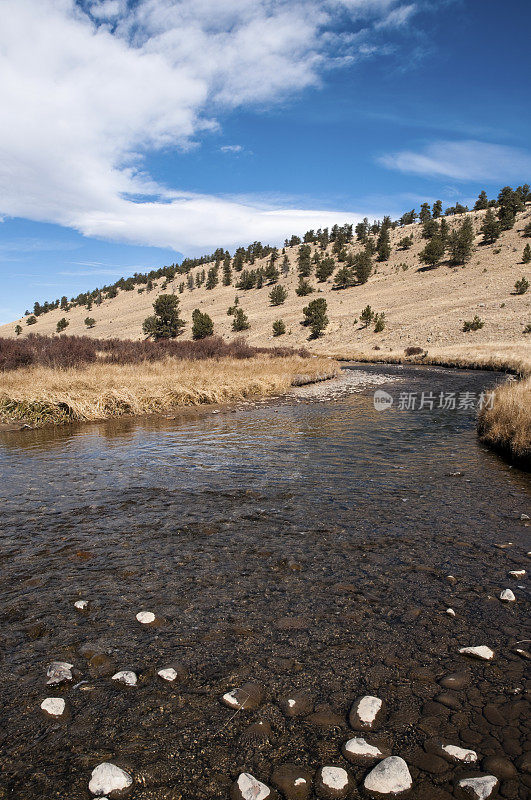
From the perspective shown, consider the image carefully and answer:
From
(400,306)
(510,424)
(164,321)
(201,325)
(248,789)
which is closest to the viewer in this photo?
(248,789)

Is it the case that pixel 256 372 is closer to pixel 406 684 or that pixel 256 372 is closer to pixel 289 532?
pixel 289 532

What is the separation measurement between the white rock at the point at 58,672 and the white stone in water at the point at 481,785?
3186 mm

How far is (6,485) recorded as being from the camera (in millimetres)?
8891

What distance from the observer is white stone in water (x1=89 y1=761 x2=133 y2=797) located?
8.75 feet

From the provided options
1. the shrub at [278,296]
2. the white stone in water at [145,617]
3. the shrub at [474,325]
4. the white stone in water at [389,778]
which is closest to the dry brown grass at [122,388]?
the white stone in water at [145,617]

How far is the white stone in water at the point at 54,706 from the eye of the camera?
327 centimetres

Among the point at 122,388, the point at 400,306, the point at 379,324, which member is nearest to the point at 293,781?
the point at 122,388

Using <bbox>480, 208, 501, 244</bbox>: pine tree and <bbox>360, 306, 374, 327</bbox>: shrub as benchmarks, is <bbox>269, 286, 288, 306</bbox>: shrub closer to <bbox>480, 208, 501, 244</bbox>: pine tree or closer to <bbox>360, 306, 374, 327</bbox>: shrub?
<bbox>360, 306, 374, 327</bbox>: shrub

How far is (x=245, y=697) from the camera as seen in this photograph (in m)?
3.45

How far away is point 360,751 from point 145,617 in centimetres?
251

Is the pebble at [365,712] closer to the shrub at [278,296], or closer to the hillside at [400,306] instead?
the hillside at [400,306]

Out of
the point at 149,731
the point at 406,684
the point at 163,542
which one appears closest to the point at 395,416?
the point at 163,542

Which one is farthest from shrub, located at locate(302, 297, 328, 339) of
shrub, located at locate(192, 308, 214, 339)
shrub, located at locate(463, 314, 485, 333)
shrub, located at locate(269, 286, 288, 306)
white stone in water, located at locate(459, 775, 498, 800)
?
white stone in water, located at locate(459, 775, 498, 800)

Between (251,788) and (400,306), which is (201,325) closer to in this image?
(400,306)
